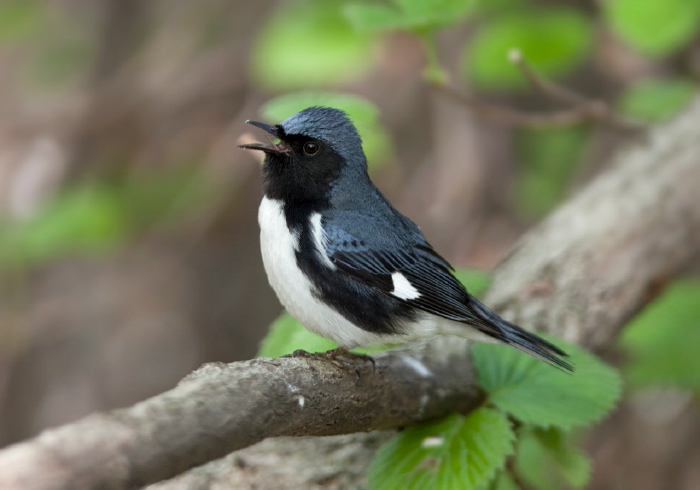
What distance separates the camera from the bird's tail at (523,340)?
2.38 meters

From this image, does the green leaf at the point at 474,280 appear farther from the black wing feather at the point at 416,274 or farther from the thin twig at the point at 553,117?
the thin twig at the point at 553,117

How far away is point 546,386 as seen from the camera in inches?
94.3

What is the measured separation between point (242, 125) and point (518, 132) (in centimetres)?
192

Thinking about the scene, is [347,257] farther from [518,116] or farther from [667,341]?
A: [667,341]

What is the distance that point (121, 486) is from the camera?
54.7 inches

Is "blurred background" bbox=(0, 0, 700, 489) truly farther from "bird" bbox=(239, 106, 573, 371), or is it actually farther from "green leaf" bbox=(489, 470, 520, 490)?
"green leaf" bbox=(489, 470, 520, 490)

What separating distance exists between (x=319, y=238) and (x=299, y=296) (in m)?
0.23

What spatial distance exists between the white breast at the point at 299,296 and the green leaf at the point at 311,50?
135cm

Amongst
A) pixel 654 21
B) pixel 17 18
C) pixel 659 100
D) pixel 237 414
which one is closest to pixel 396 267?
pixel 237 414

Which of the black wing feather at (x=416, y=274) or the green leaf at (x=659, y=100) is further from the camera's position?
the green leaf at (x=659, y=100)

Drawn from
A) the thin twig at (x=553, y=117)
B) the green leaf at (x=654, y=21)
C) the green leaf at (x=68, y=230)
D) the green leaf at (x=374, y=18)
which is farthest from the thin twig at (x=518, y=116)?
the green leaf at (x=68, y=230)

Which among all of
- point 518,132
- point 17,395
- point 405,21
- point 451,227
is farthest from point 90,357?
point 405,21

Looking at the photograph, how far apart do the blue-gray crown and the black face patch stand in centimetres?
3

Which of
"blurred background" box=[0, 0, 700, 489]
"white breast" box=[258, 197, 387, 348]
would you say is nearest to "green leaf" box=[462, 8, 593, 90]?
"blurred background" box=[0, 0, 700, 489]
